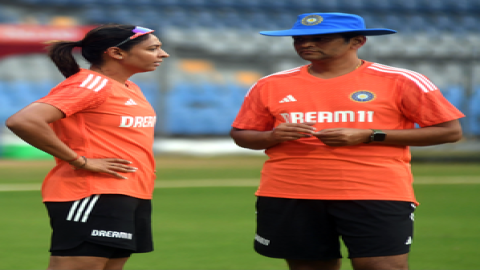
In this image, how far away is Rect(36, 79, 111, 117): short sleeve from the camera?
2.70 meters

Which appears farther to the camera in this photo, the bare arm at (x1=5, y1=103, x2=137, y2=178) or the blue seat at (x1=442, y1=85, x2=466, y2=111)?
the blue seat at (x1=442, y1=85, x2=466, y2=111)

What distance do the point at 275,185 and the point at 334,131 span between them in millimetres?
425

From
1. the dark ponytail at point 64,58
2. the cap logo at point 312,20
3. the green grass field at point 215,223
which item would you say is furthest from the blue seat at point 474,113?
the dark ponytail at point 64,58

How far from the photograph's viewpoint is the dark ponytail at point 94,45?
9.50 feet

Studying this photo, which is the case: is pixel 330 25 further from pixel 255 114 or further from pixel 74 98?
pixel 74 98

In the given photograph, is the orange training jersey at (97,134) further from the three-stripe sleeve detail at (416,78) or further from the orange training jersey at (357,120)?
the three-stripe sleeve detail at (416,78)

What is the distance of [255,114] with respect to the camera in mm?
3199

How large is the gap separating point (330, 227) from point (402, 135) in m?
0.55

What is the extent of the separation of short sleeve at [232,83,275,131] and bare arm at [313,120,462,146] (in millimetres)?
400

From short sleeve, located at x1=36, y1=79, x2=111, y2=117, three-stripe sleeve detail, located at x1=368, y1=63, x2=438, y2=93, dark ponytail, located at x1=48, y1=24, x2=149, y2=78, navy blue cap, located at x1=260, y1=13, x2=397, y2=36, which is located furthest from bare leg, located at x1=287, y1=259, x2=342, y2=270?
dark ponytail, located at x1=48, y1=24, x2=149, y2=78

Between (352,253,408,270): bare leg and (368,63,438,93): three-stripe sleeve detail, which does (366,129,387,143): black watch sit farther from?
(352,253,408,270): bare leg

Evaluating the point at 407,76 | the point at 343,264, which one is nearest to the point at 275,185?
the point at 407,76

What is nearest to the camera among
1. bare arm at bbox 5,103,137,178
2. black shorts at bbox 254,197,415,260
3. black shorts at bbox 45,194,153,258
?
bare arm at bbox 5,103,137,178

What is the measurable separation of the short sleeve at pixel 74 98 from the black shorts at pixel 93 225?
41 cm
